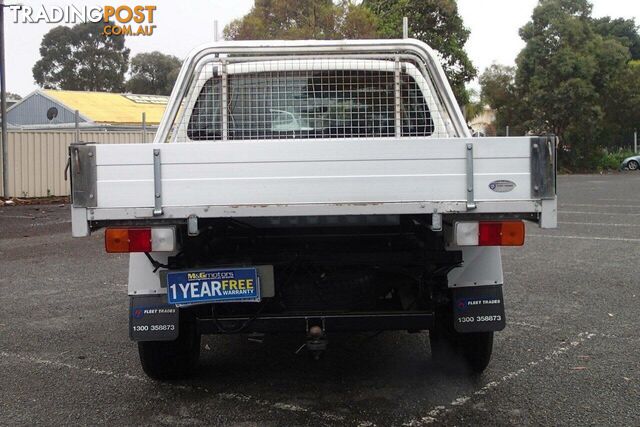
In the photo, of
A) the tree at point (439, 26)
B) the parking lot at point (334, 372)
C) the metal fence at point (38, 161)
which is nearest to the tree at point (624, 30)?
the tree at point (439, 26)

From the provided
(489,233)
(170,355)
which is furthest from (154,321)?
(489,233)

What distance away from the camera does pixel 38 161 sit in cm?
1786

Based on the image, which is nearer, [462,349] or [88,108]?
[462,349]

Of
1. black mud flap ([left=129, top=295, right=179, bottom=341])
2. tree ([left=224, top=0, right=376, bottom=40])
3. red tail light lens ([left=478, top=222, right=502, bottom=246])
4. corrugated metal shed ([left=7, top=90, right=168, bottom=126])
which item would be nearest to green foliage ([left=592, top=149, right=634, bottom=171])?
tree ([left=224, top=0, right=376, bottom=40])

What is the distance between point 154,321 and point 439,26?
25.6 meters

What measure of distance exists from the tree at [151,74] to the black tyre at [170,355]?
50867mm

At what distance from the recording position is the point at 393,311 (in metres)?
3.85

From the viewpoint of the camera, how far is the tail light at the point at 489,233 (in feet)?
11.2

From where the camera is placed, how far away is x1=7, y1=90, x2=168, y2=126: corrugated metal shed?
27.9 m

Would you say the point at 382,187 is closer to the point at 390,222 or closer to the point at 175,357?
the point at 390,222

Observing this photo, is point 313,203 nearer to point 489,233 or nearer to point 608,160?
point 489,233

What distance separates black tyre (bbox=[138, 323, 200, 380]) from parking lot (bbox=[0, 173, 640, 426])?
0.09 m

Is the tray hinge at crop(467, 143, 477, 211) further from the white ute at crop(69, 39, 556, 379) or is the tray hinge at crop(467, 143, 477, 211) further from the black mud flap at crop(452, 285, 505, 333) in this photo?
the black mud flap at crop(452, 285, 505, 333)

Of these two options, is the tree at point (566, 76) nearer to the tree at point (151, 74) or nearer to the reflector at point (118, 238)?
the tree at point (151, 74)
